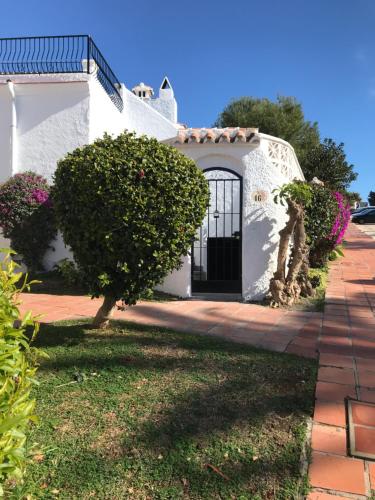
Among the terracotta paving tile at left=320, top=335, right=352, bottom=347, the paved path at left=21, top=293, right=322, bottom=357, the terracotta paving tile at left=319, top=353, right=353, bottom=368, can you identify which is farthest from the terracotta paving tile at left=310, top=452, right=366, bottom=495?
the terracotta paving tile at left=320, top=335, right=352, bottom=347

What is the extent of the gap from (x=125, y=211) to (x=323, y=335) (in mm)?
2766

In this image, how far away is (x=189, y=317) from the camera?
220 inches

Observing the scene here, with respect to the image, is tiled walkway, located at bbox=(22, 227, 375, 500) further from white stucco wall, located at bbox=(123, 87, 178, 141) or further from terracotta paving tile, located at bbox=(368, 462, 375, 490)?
white stucco wall, located at bbox=(123, 87, 178, 141)

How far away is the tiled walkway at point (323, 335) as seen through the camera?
90.3 inches

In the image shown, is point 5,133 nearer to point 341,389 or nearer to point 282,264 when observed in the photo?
point 282,264

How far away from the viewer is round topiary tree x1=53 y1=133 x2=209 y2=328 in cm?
378

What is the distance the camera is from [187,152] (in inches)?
279

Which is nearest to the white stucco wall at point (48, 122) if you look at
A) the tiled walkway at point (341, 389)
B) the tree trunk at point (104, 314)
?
the tree trunk at point (104, 314)

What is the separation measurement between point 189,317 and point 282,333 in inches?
52.7

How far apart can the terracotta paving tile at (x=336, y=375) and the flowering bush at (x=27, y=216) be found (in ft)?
22.4

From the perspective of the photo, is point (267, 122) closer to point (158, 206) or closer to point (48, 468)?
point (158, 206)

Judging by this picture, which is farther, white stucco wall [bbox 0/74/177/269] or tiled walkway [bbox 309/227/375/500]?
white stucco wall [bbox 0/74/177/269]

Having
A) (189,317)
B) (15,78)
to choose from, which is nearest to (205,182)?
(189,317)

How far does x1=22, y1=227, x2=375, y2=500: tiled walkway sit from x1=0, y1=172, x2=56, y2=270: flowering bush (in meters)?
1.87
